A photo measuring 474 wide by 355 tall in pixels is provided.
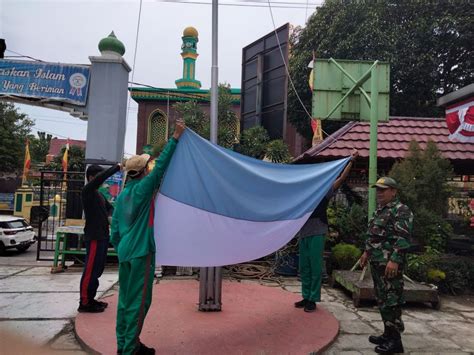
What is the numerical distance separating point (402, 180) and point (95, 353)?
5.27 metres

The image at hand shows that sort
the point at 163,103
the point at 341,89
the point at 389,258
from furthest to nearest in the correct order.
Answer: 1. the point at 163,103
2. the point at 341,89
3. the point at 389,258

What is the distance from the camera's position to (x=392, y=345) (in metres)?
3.65

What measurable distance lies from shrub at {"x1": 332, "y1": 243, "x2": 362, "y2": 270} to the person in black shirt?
158 inches

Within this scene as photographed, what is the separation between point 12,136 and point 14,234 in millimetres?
15542

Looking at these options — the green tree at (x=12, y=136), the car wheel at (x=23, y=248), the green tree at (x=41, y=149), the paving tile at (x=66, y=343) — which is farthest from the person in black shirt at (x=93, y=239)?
the green tree at (x=41, y=149)

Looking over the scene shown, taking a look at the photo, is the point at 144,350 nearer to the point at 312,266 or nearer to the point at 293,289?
the point at 312,266

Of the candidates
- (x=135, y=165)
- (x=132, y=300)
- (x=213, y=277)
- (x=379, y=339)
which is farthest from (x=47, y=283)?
(x=379, y=339)

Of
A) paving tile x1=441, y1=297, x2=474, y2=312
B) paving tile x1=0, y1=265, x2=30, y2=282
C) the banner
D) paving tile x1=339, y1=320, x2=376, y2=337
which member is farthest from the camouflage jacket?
the banner

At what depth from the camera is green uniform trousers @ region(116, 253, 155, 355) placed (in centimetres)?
306

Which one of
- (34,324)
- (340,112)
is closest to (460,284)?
(340,112)

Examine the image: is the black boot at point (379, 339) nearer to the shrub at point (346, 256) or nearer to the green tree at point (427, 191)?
the shrub at point (346, 256)

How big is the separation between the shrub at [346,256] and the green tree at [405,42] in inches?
360

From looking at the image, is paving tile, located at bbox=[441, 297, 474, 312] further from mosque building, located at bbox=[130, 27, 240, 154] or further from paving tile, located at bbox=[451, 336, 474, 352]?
mosque building, located at bbox=[130, 27, 240, 154]

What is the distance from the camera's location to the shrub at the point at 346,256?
661 cm
